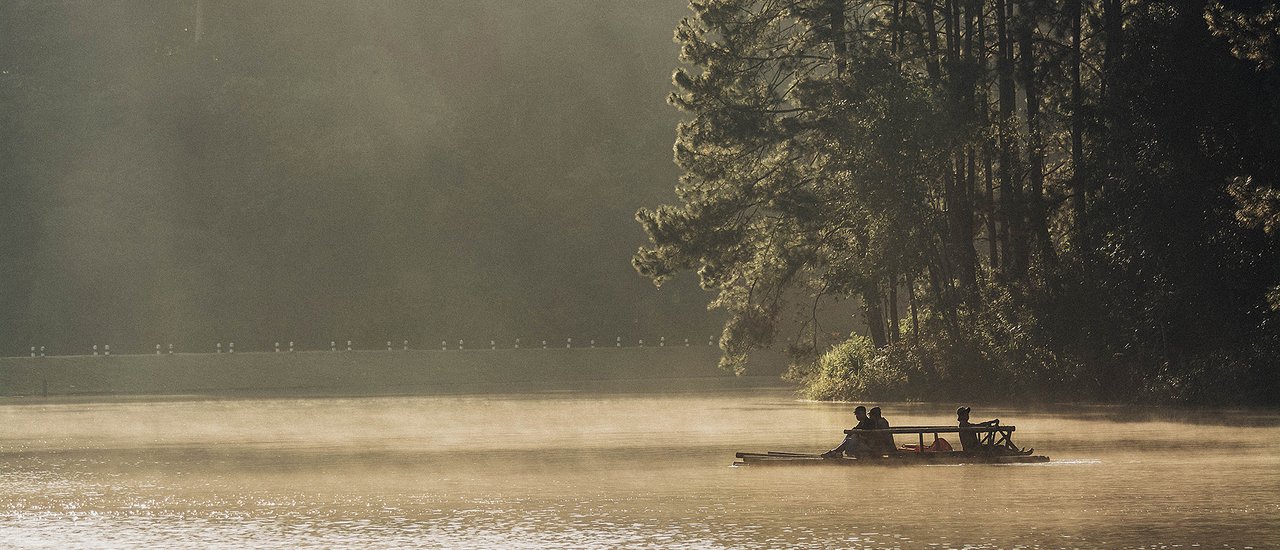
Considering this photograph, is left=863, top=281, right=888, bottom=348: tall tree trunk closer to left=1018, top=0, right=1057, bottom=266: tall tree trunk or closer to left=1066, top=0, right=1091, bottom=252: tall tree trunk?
left=1018, top=0, right=1057, bottom=266: tall tree trunk

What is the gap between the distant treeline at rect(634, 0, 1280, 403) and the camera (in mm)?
36688

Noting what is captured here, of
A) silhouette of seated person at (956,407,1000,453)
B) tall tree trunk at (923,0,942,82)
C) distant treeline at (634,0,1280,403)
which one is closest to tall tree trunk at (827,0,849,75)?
distant treeline at (634,0,1280,403)

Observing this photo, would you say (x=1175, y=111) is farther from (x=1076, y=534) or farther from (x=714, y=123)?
(x=1076, y=534)

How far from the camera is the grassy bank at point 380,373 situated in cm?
5869

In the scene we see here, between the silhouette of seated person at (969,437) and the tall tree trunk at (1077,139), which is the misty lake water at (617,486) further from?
the tall tree trunk at (1077,139)

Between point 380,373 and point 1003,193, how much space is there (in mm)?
28543

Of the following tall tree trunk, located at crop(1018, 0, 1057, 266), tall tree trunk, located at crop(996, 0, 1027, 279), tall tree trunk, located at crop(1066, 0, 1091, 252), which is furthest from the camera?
tall tree trunk, located at crop(996, 0, 1027, 279)

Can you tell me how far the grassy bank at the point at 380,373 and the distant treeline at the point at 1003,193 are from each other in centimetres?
961

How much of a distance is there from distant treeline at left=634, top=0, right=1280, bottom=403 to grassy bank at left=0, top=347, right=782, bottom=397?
9.61 metres

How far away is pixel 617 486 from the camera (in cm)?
2055

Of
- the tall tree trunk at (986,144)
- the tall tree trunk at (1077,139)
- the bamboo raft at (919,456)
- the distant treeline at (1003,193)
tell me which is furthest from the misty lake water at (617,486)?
the tall tree trunk at (986,144)

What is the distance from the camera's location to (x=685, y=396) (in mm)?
49312

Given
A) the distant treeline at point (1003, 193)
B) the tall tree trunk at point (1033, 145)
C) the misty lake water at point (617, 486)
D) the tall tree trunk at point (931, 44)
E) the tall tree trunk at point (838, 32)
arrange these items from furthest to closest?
the tall tree trunk at point (931, 44)
the tall tree trunk at point (838, 32)
the tall tree trunk at point (1033, 145)
the distant treeline at point (1003, 193)
the misty lake water at point (617, 486)

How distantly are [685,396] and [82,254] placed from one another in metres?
53.0
